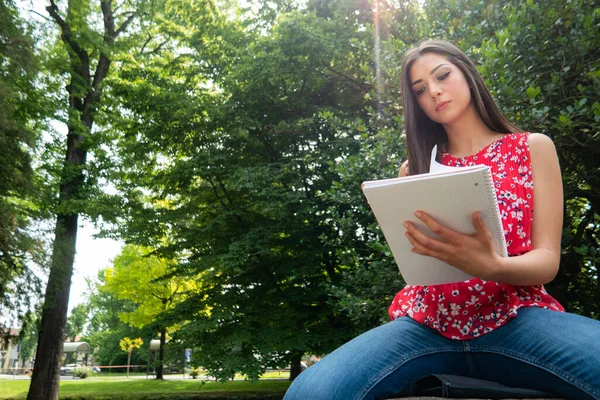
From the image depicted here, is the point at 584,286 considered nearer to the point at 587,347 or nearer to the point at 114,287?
the point at 587,347

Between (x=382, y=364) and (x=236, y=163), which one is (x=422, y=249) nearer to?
(x=382, y=364)

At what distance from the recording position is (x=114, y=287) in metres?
20.2

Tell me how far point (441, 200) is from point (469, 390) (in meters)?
0.50

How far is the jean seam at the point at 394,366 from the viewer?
1407 mm

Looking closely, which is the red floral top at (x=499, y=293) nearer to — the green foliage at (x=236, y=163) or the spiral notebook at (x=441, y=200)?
the spiral notebook at (x=441, y=200)

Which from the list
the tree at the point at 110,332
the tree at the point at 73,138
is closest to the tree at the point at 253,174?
the tree at the point at 73,138

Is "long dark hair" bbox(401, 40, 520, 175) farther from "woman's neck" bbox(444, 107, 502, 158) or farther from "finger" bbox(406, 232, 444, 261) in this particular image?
"finger" bbox(406, 232, 444, 261)

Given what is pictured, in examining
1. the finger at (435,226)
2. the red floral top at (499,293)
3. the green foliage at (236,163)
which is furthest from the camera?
the green foliage at (236,163)

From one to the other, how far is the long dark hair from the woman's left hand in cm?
62

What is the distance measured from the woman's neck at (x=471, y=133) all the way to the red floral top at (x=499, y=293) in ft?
0.37

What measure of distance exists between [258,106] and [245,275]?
3.79 metres

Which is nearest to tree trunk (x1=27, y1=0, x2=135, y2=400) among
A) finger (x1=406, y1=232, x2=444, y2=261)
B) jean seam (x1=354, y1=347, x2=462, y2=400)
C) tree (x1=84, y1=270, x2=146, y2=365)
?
jean seam (x1=354, y1=347, x2=462, y2=400)

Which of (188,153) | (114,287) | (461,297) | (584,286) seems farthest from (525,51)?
(114,287)

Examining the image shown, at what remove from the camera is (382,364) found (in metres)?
1.46
